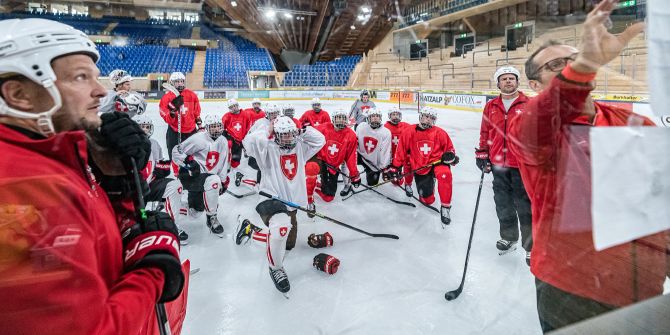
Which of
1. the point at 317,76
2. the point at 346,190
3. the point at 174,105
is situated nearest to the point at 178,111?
the point at 174,105

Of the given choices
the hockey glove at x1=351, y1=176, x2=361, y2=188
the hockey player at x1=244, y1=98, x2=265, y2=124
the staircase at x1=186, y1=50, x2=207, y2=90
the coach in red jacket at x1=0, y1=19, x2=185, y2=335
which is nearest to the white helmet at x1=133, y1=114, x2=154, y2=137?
the hockey glove at x1=351, y1=176, x2=361, y2=188

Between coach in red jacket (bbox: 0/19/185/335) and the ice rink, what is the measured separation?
3.02 feet

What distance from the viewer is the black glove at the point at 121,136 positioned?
64 centimetres

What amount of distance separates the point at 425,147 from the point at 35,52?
284 cm

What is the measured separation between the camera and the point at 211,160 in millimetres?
2971

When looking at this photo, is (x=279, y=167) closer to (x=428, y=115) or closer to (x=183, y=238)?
(x=183, y=238)

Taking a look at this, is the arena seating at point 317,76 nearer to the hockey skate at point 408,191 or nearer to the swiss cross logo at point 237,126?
the swiss cross logo at point 237,126

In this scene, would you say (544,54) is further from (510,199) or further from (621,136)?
(510,199)

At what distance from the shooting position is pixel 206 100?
8820mm

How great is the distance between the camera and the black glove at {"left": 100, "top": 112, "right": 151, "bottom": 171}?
2.10ft

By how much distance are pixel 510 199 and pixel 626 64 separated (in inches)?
77.2

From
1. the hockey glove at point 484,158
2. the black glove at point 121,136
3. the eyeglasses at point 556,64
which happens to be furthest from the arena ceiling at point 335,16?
the hockey glove at point 484,158

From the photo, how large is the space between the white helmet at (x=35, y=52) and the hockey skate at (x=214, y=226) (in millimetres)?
2091

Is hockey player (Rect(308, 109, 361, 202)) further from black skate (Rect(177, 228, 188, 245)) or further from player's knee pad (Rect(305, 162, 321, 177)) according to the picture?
black skate (Rect(177, 228, 188, 245))
